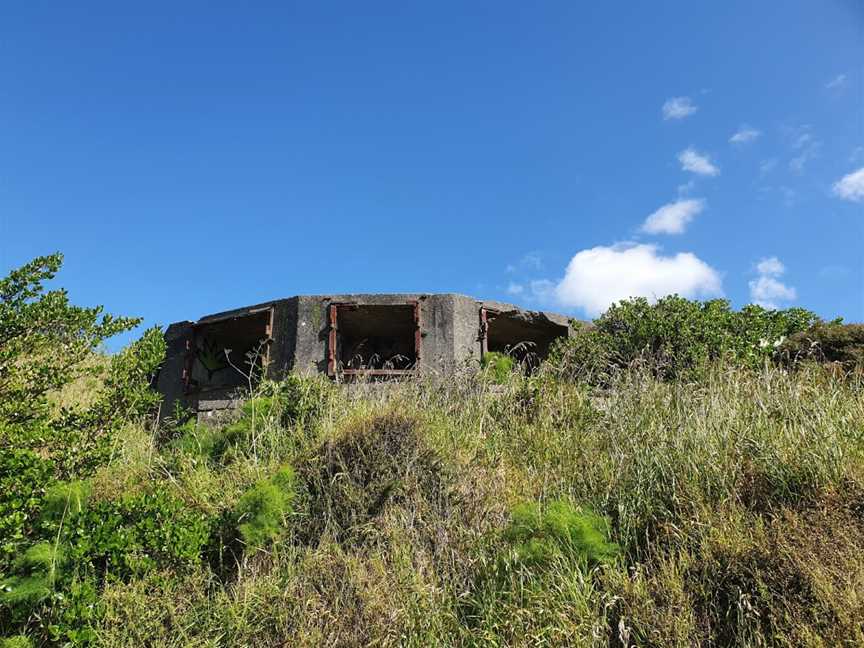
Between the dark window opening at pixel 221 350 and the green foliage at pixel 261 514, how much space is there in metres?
7.19

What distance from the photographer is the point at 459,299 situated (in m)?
11.9

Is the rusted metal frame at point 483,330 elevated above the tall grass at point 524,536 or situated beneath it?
elevated above

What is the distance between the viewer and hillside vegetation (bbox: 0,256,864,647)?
3.76 m

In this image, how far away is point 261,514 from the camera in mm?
4754

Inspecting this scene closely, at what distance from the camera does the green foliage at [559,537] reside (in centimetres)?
402

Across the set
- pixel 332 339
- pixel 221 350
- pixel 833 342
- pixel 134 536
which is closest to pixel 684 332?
→ pixel 833 342

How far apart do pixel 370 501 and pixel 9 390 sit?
3663 millimetres

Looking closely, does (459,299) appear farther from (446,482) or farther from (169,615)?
(169,615)

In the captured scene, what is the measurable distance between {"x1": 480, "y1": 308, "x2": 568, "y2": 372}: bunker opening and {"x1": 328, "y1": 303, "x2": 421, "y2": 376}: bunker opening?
146 centimetres

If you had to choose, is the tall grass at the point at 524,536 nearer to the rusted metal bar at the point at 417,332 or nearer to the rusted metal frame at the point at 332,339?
the rusted metal frame at the point at 332,339

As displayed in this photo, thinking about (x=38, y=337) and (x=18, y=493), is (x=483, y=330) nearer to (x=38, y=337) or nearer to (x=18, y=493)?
(x=38, y=337)

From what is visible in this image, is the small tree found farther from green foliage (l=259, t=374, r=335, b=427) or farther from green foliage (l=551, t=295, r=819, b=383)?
green foliage (l=551, t=295, r=819, b=383)

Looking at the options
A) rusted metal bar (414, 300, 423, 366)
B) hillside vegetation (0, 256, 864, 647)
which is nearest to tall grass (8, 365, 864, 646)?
hillside vegetation (0, 256, 864, 647)

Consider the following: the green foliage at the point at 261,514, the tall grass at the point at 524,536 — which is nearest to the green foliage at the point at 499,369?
the tall grass at the point at 524,536
